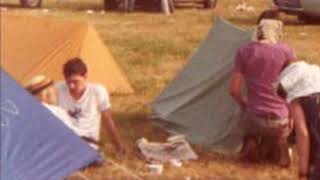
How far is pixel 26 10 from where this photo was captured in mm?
19734

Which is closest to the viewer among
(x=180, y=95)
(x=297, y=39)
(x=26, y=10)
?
(x=180, y=95)

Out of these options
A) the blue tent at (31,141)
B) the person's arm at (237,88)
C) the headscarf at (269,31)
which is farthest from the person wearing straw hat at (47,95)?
the headscarf at (269,31)

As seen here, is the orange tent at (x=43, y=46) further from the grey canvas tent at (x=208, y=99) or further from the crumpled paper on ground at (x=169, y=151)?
the crumpled paper on ground at (x=169, y=151)

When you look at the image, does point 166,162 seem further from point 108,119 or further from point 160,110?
point 160,110

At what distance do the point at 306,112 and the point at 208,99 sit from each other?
3528 millimetres

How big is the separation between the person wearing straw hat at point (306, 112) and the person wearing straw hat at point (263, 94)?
2.15 metres

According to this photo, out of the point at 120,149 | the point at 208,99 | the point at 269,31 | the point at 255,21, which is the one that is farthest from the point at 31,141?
the point at 255,21

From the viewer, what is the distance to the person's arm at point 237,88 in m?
8.04

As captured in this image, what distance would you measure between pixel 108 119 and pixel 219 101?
4.65 feet

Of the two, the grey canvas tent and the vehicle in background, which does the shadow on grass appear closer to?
the vehicle in background

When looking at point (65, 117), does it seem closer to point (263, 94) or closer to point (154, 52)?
point (263, 94)

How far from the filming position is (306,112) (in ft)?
18.1

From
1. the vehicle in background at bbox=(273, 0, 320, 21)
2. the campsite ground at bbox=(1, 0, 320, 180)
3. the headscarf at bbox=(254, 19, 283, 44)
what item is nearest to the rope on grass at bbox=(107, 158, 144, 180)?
the campsite ground at bbox=(1, 0, 320, 180)

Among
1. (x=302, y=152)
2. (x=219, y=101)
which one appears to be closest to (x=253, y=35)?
(x=219, y=101)
